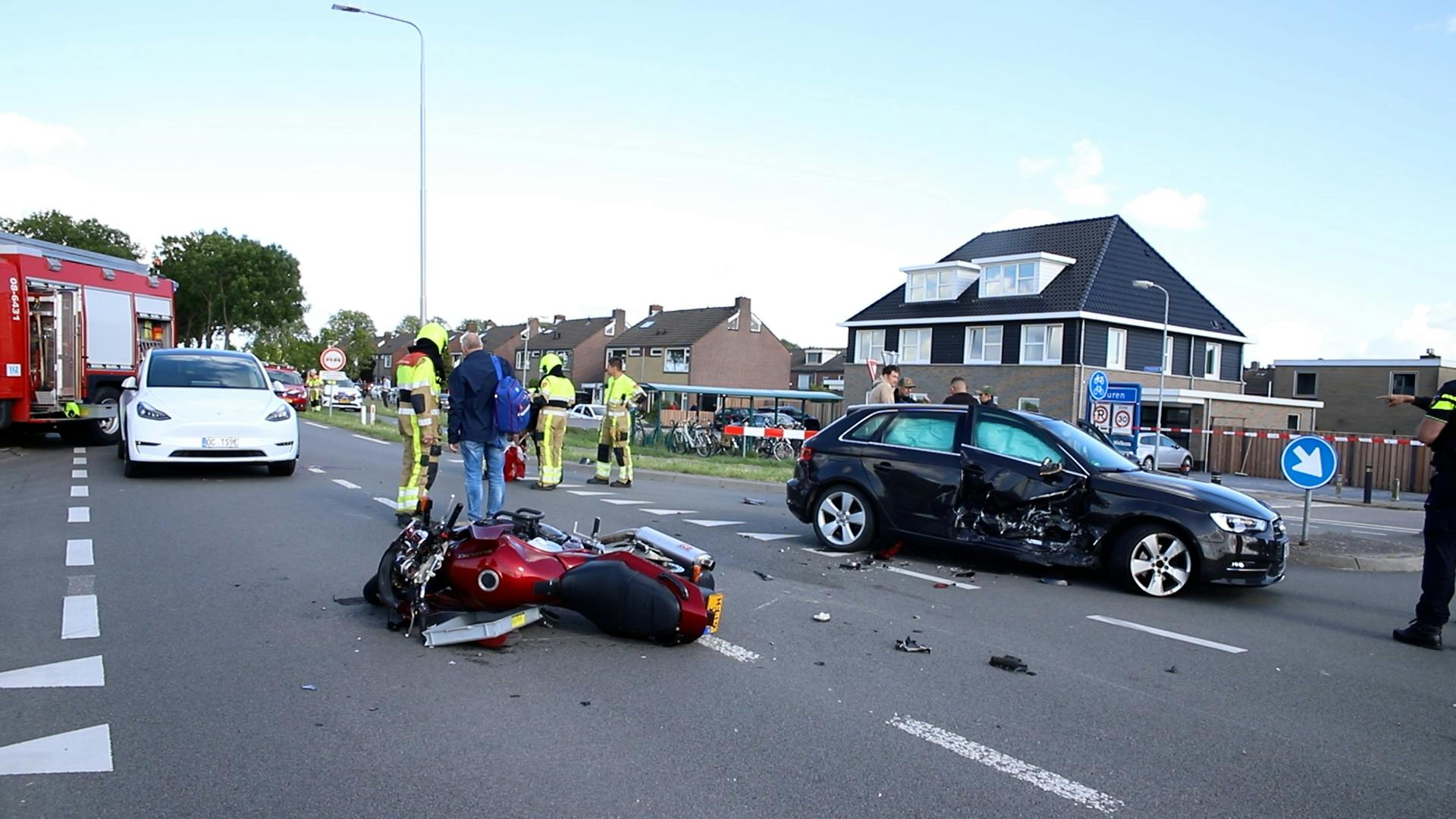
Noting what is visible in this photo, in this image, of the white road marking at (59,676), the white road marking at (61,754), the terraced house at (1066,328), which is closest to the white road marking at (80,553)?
the white road marking at (59,676)

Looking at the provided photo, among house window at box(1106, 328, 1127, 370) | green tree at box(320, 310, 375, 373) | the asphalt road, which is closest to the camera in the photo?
the asphalt road

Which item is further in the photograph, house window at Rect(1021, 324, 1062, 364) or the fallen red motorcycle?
house window at Rect(1021, 324, 1062, 364)

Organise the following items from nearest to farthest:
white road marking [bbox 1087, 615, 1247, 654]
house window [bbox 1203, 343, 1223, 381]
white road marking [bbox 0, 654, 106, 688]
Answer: white road marking [bbox 0, 654, 106, 688], white road marking [bbox 1087, 615, 1247, 654], house window [bbox 1203, 343, 1223, 381]

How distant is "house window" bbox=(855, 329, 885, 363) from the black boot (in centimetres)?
4147

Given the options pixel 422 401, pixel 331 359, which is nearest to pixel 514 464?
pixel 422 401

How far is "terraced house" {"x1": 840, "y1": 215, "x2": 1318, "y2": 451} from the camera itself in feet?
132

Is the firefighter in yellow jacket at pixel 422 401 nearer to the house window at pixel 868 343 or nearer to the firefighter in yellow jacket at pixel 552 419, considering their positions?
the firefighter in yellow jacket at pixel 552 419

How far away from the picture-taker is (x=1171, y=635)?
648 centimetres

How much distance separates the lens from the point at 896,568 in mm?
8484

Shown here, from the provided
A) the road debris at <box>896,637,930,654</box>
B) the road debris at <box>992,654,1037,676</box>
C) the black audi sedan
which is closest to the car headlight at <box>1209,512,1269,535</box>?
the black audi sedan

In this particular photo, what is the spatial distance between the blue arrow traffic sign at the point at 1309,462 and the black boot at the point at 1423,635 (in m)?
3.74

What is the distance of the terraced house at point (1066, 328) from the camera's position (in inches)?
1580

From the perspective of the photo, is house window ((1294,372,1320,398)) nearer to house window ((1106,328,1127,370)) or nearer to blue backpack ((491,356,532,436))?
house window ((1106,328,1127,370))

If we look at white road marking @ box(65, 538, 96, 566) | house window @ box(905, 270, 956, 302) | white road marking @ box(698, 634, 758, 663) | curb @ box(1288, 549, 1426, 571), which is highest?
house window @ box(905, 270, 956, 302)
